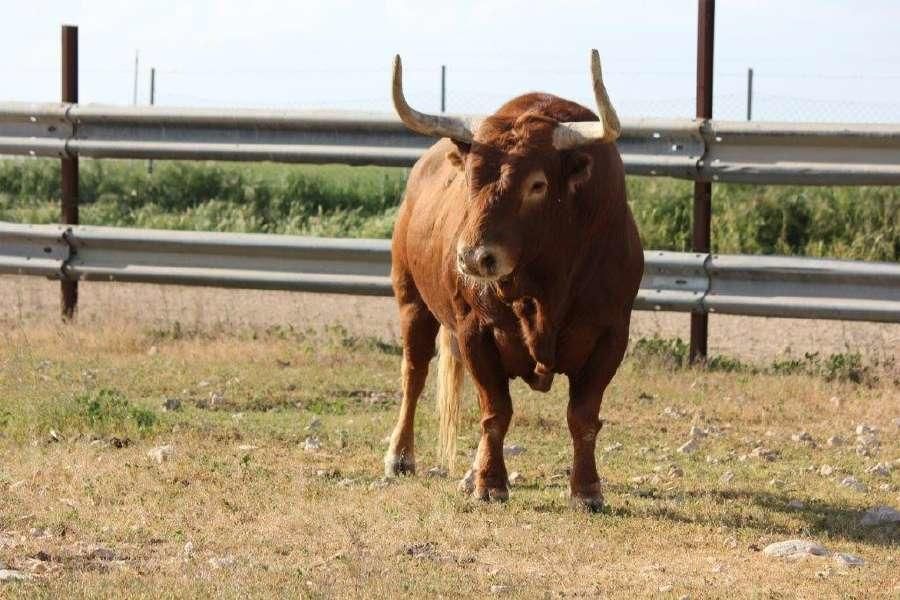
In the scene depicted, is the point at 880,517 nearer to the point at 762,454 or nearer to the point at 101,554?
the point at 762,454

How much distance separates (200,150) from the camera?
13.0 meters

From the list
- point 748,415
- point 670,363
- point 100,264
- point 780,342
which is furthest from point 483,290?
point 780,342

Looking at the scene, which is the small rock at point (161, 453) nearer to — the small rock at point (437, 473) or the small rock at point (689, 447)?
the small rock at point (437, 473)

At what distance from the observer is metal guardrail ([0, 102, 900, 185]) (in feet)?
37.5

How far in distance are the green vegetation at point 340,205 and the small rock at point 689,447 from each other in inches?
330

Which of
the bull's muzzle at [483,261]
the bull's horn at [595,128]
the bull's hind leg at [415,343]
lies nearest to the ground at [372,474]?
the bull's hind leg at [415,343]

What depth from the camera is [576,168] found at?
755cm

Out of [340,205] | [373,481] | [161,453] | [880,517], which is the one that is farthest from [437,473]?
[340,205]

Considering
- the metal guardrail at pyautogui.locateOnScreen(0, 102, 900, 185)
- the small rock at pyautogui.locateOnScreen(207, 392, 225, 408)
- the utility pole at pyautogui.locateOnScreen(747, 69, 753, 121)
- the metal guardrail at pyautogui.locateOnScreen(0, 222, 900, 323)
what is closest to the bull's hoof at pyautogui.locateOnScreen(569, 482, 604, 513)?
the small rock at pyautogui.locateOnScreen(207, 392, 225, 408)

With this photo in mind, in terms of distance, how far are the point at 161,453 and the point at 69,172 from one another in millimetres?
5570

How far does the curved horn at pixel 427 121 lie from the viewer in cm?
761

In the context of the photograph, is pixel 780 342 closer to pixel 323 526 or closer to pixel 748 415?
pixel 748 415

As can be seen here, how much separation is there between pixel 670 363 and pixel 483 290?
4.29 metres

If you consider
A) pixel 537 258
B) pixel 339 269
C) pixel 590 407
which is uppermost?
pixel 537 258
